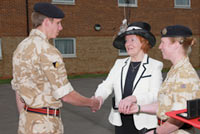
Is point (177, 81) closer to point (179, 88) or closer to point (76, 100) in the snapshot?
point (179, 88)

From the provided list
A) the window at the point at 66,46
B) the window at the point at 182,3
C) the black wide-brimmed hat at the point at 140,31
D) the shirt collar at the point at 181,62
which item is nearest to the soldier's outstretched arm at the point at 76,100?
the black wide-brimmed hat at the point at 140,31

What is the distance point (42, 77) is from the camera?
8.57 feet

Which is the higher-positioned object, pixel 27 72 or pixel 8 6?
pixel 8 6

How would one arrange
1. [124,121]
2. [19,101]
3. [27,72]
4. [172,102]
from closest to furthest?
1. [172,102]
2. [27,72]
3. [19,101]
4. [124,121]

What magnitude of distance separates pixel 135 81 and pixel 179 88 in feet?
3.90

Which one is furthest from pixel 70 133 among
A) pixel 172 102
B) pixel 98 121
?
pixel 172 102

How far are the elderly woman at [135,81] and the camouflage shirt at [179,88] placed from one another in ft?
2.59

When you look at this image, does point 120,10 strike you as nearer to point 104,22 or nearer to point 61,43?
point 104,22

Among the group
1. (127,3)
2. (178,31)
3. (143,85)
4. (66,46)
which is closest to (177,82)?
(178,31)

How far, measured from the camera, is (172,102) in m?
2.18

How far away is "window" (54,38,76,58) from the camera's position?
17875 millimetres

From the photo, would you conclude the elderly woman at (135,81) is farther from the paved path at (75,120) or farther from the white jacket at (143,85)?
the paved path at (75,120)

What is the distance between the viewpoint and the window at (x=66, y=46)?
58.6 ft

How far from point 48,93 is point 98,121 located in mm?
4478
